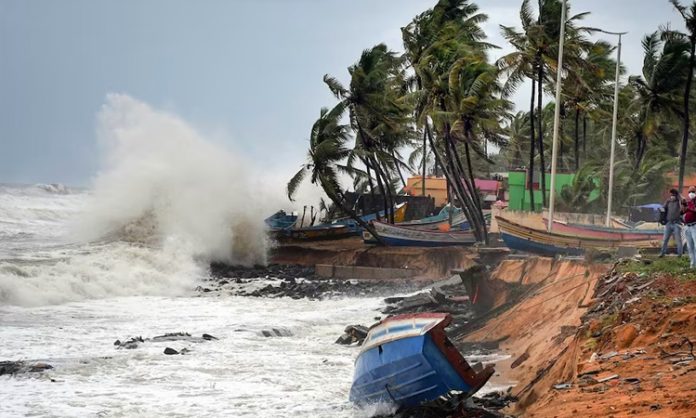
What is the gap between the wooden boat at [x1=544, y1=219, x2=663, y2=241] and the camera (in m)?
27.9

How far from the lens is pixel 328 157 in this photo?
134 ft

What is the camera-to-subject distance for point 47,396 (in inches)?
532

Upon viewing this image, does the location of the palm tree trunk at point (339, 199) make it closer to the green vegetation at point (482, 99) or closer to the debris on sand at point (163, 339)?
the green vegetation at point (482, 99)

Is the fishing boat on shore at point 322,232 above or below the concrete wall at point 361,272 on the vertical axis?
above

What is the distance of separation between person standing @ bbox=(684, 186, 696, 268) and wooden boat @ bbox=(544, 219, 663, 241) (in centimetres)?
1155

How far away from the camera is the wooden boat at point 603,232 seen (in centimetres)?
2785

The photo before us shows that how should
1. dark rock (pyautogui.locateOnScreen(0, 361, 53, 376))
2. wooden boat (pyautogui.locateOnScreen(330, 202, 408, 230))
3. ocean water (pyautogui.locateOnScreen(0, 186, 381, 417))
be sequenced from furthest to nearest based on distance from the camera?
1. wooden boat (pyautogui.locateOnScreen(330, 202, 408, 230))
2. dark rock (pyautogui.locateOnScreen(0, 361, 53, 376))
3. ocean water (pyautogui.locateOnScreen(0, 186, 381, 417))

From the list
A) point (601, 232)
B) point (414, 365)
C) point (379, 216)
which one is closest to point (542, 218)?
point (601, 232)

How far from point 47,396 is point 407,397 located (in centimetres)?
582

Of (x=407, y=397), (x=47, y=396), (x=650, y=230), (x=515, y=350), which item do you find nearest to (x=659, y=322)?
(x=407, y=397)

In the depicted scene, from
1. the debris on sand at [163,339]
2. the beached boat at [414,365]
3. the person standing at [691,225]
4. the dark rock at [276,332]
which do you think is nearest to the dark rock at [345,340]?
the dark rock at [276,332]

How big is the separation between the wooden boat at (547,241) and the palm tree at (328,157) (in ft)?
37.5

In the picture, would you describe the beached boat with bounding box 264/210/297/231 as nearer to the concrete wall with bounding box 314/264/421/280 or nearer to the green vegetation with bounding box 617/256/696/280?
the concrete wall with bounding box 314/264/421/280

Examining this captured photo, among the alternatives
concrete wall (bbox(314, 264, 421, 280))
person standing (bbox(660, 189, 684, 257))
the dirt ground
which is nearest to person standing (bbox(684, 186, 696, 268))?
the dirt ground
